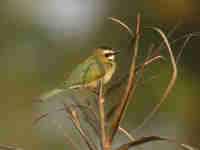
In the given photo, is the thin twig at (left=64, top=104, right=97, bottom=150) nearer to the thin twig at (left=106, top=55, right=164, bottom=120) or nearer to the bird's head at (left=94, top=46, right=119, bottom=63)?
the thin twig at (left=106, top=55, right=164, bottom=120)

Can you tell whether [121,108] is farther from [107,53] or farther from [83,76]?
[107,53]

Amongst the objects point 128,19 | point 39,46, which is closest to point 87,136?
point 128,19

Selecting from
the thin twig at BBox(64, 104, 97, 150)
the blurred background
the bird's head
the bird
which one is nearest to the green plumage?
the bird

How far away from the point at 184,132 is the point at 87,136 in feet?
5.34

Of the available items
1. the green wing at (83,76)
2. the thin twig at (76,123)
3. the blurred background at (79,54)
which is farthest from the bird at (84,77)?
the thin twig at (76,123)

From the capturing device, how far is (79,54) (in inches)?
113

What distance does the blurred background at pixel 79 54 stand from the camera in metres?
1.93

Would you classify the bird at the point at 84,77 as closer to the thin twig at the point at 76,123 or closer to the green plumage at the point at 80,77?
the green plumage at the point at 80,77

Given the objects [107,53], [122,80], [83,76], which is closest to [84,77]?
[83,76]

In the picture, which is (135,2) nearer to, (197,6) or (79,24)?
(197,6)

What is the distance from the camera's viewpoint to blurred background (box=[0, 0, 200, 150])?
6.34ft

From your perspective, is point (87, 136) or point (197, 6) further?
point (197, 6)

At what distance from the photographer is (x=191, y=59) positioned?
2.10 metres

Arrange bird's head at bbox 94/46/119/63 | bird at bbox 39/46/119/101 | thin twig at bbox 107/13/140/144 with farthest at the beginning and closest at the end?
1. bird's head at bbox 94/46/119/63
2. bird at bbox 39/46/119/101
3. thin twig at bbox 107/13/140/144
